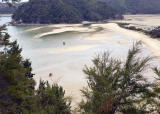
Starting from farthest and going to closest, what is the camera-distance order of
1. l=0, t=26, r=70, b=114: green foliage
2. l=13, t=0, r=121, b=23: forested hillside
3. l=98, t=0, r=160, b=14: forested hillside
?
l=98, t=0, r=160, b=14: forested hillside
l=13, t=0, r=121, b=23: forested hillside
l=0, t=26, r=70, b=114: green foliage

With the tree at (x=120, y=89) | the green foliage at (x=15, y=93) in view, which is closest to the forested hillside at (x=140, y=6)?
the tree at (x=120, y=89)

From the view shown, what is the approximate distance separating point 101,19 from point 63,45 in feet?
263

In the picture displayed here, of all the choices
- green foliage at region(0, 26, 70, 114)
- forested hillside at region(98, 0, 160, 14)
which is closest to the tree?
green foliage at region(0, 26, 70, 114)

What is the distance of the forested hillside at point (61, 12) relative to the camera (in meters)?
120

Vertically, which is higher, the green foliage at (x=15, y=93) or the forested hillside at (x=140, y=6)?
the forested hillside at (x=140, y=6)

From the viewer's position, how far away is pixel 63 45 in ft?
184

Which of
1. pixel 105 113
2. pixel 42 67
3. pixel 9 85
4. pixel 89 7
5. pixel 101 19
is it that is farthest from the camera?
pixel 89 7

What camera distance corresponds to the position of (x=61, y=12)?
4843 inches

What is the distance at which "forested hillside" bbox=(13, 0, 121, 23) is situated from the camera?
120 meters

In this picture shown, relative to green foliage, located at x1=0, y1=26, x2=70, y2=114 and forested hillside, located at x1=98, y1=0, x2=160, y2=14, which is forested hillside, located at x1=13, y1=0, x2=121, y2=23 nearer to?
forested hillside, located at x1=98, y1=0, x2=160, y2=14

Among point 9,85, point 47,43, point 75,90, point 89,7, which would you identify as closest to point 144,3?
point 89,7

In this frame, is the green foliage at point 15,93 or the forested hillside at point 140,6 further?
the forested hillside at point 140,6

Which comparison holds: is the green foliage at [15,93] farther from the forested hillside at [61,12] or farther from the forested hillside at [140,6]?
the forested hillside at [140,6]

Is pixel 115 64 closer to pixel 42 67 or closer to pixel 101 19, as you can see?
pixel 42 67
